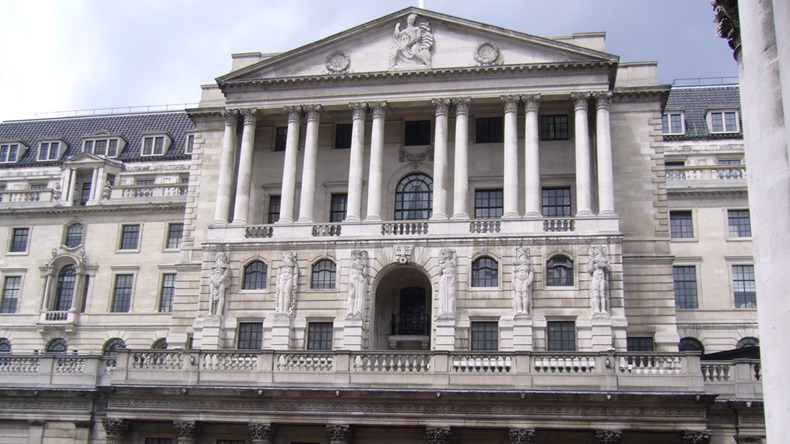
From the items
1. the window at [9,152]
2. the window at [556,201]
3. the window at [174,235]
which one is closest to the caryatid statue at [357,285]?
the window at [556,201]

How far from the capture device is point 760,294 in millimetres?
18516

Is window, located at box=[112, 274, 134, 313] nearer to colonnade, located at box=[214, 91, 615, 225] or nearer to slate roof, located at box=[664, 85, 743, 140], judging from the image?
colonnade, located at box=[214, 91, 615, 225]

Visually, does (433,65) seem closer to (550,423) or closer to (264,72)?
(264,72)

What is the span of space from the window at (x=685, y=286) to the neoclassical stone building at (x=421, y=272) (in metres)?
0.99

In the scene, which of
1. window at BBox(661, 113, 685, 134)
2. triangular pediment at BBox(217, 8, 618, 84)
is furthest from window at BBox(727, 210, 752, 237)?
triangular pediment at BBox(217, 8, 618, 84)

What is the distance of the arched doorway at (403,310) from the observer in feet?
155

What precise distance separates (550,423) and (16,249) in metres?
44.3

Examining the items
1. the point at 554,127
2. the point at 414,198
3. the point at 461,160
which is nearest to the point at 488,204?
the point at 461,160

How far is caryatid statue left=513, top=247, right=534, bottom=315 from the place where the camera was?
1732 inches

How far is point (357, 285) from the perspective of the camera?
45.2m

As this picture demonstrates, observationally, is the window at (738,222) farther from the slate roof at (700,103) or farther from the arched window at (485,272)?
the arched window at (485,272)

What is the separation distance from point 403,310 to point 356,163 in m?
8.23

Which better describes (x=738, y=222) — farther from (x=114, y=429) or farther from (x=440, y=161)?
(x=114, y=429)

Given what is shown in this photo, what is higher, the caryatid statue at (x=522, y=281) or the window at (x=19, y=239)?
the window at (x=19, y=239)
